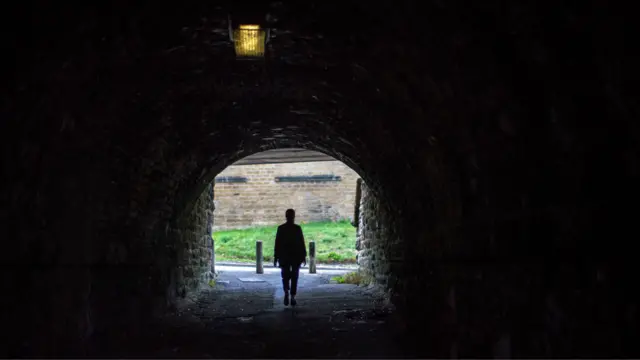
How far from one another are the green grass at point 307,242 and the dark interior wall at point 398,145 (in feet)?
43.5

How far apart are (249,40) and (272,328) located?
125 inches

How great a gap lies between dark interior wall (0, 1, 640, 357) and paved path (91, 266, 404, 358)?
462 mm

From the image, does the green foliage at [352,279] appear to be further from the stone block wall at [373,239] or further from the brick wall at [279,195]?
the brick wall at [279,195]

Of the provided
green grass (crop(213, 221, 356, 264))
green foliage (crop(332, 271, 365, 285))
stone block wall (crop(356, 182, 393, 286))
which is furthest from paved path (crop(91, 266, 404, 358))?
green grass (crop(213, 221, 356, 264))

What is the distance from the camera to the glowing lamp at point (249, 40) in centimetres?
418

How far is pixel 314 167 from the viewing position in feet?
82.3

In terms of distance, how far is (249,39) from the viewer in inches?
170

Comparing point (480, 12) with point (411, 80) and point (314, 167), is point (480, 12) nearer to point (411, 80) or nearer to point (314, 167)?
point (411, 80)

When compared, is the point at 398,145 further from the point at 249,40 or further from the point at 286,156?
the point at 286,156

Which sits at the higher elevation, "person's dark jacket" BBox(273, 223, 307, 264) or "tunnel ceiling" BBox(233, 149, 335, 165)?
"tunnel ceiling" BBox(233, 149, 335, 165)

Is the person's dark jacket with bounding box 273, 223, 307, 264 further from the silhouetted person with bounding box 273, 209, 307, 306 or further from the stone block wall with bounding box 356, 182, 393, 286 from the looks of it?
the stone block wall with bounding box 356, 182, 393, 286

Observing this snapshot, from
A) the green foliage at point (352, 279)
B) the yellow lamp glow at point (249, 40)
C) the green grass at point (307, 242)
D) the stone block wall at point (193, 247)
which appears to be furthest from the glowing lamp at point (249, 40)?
the green grass at point (307, 242)

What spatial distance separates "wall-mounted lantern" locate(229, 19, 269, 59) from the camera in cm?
414

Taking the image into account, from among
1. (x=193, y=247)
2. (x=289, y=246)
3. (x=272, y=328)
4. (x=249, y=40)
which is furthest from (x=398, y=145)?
(x=193, y=247)
